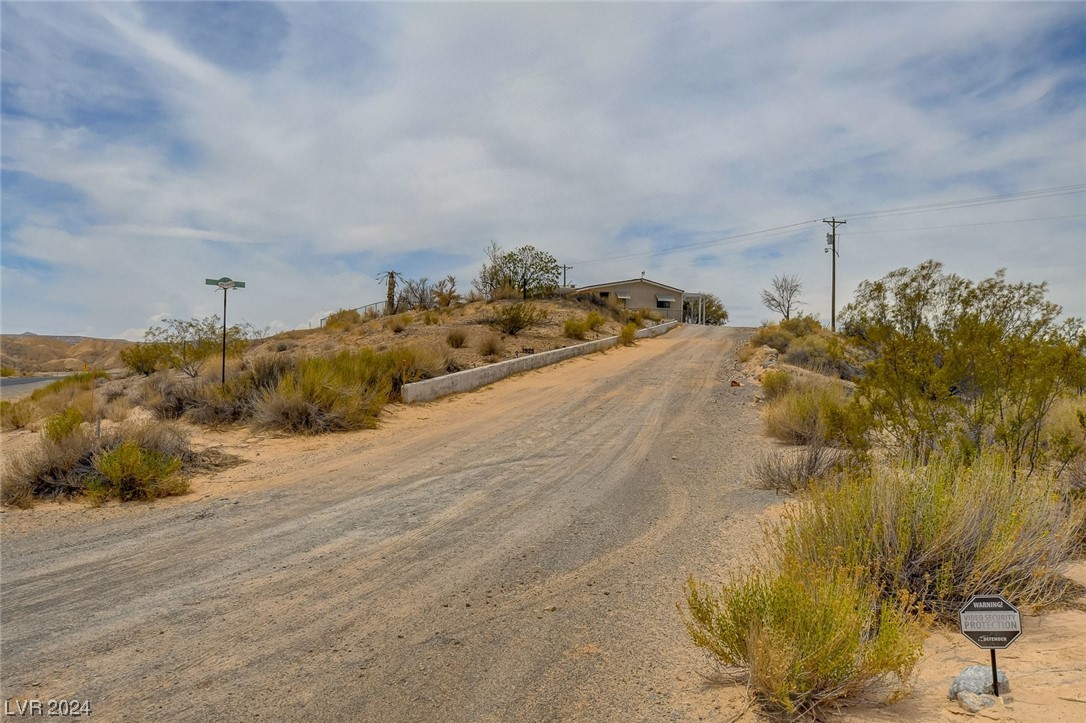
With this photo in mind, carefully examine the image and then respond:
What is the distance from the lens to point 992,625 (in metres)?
3.24

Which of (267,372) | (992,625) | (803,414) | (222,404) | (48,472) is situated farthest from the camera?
(267,372)

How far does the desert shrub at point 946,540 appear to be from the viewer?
4418mm

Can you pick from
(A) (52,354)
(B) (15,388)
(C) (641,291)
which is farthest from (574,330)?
(A) (52,354)

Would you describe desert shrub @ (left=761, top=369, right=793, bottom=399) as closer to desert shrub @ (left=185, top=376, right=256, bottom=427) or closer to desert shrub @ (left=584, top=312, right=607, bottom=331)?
desert shrub @ (left=185, top=376, right=256, bottom=427)

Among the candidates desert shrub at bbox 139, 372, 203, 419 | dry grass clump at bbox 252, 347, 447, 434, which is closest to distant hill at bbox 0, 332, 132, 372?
desert shrub at bbox 139, 372, 203, 419

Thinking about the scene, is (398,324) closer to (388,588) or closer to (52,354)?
(388,588)

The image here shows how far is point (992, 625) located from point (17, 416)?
793 inches

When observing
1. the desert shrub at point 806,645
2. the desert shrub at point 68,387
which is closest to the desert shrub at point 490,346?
the desert shrub at point 68,387

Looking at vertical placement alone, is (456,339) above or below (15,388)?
above

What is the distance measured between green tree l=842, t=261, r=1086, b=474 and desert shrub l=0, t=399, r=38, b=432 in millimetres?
18766

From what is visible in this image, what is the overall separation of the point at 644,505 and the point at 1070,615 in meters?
3.98

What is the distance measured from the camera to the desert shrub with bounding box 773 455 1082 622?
14.5ft

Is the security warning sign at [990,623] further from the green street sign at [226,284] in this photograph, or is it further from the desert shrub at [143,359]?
the desert shrub at [143,359]

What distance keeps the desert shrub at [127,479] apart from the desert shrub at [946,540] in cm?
738
